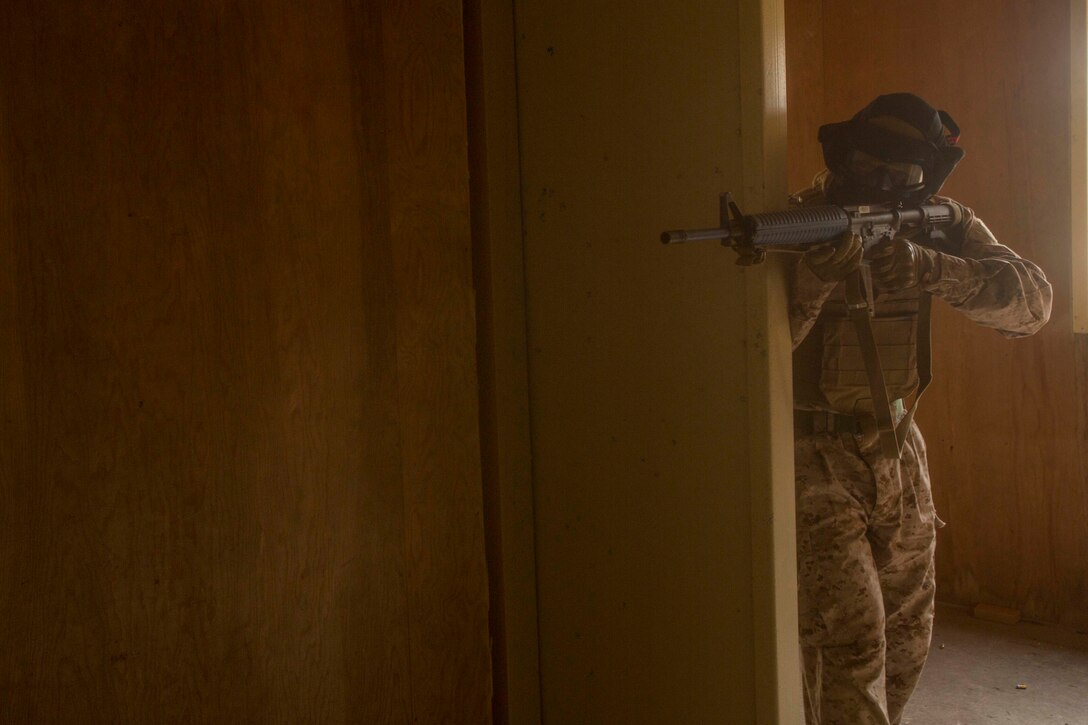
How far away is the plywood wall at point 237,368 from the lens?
1271mm

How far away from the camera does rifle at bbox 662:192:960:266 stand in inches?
53.2

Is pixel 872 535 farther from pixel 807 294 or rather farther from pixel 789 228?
pixel 789 228

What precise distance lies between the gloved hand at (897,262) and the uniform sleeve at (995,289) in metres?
0.07

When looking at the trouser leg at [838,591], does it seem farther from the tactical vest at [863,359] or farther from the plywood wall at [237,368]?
the plywood wall at [237,368]

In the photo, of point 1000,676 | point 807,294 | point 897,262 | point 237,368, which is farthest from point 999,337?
point 237,368

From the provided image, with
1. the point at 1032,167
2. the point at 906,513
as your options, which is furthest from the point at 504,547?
the point at 1032,167

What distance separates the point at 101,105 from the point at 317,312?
1.56ft

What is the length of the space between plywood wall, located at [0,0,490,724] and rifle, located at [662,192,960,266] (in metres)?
0.57

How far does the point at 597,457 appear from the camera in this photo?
69.0 inches

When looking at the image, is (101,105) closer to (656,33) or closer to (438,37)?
(438,37)

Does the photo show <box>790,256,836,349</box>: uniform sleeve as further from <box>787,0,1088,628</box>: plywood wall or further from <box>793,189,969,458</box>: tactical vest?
<box>787,0,1088,628</box>: plywood wall

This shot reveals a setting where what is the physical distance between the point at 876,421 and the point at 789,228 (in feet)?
2.53

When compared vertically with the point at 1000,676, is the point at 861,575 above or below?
above

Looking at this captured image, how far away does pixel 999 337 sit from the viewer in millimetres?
3176
